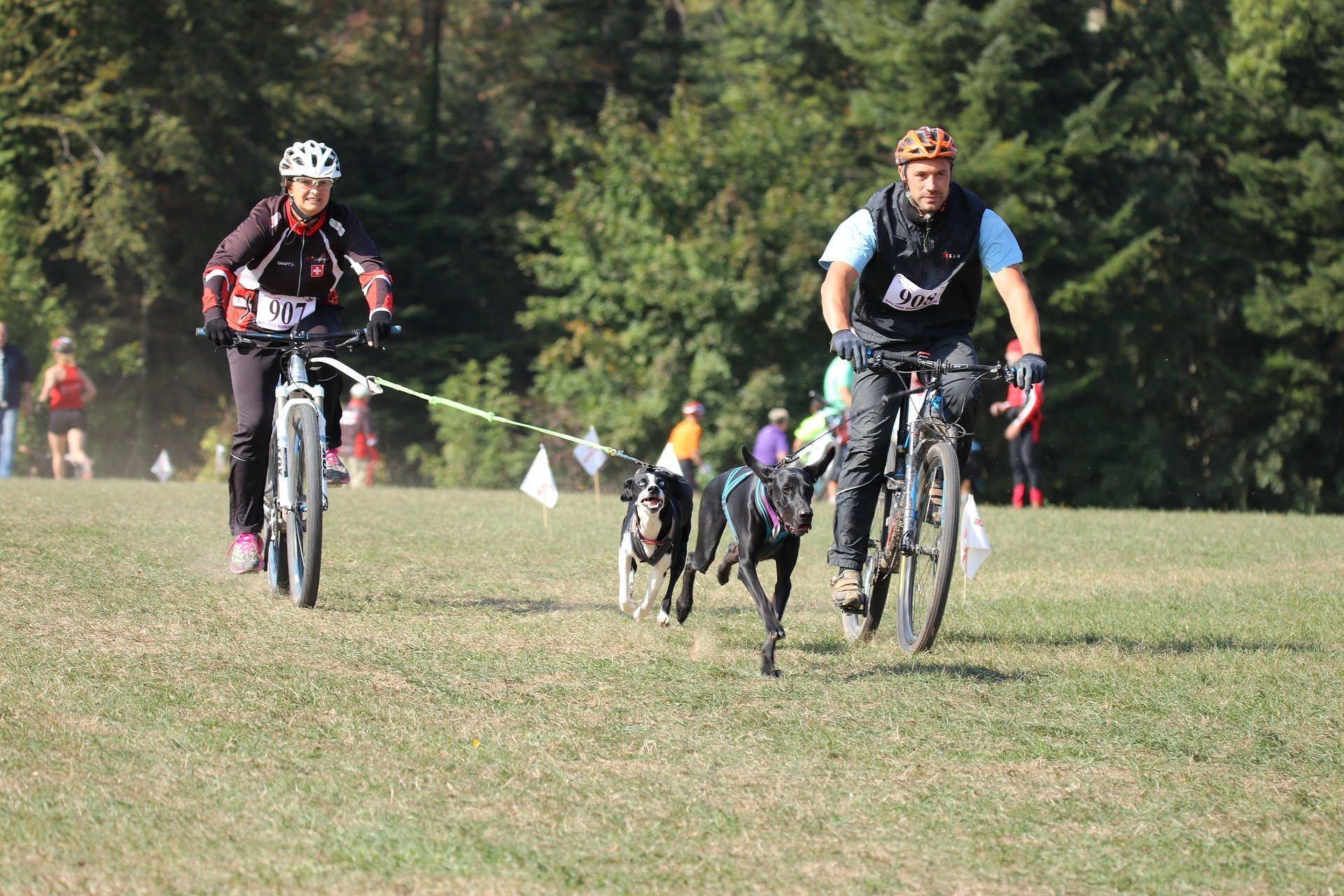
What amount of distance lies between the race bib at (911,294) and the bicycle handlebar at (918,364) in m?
0.25

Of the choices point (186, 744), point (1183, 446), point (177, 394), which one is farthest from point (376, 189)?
point (186, 744)

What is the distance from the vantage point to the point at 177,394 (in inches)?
1535

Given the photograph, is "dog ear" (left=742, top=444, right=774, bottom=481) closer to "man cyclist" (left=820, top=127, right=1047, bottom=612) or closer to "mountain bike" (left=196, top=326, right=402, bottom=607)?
"man cyclist" (left=820, top=127, right=1047, bottom=612)

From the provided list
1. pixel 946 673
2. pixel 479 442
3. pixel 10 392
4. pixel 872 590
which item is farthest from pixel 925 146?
pixel 479 442

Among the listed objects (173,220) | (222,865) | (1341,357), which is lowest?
(222,865)

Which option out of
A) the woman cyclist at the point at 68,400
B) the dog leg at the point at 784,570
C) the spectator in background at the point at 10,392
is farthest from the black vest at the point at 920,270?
the woman cyclist at the point at 68,400

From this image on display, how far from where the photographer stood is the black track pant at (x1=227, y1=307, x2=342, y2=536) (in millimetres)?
8258

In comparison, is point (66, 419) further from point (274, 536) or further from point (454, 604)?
point (454, 604)

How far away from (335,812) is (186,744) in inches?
35.9

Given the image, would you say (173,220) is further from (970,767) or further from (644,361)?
(970,767)

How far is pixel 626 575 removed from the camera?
28.6ft

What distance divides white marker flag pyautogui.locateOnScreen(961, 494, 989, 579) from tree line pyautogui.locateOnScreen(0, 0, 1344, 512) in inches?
905

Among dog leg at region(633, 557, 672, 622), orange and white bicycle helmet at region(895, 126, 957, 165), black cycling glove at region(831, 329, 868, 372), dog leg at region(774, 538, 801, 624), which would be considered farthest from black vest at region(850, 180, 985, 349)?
dog leg at region(633, 557, 672, 622)

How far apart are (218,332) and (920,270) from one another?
3.36 metres
